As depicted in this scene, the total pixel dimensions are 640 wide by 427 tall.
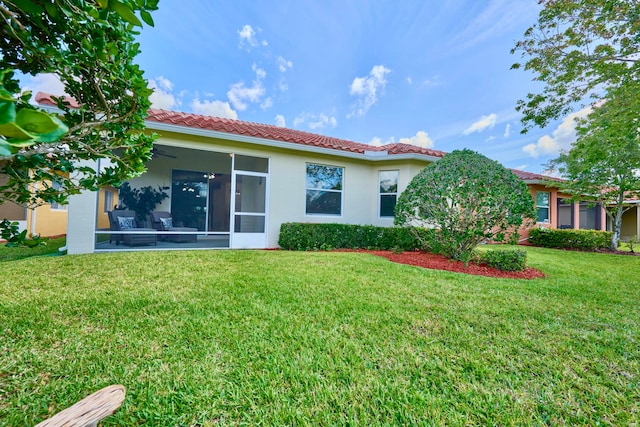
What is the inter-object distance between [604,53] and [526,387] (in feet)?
26.8

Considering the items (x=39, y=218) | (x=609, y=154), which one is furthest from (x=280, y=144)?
(x=609, y=154)

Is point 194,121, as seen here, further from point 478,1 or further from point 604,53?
point 604,53

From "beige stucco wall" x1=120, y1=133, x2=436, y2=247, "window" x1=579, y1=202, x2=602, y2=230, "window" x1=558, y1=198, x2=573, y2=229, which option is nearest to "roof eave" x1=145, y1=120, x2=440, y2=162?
"beige stucco wall" x1=120, y1=133, x2=436, y2=247

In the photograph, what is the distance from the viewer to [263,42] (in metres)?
11.9

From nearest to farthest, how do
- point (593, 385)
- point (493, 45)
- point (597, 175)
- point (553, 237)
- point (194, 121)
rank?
1. point (593, 385)
2. point (194, 121)
3. point (493, 45)
4. point (597, 175)
5. point (553, 237)

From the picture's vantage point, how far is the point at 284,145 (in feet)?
27.7

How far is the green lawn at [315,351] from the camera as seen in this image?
182cm

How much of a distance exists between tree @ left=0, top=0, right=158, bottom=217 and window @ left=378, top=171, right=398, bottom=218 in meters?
8.91

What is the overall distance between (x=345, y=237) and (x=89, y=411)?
25.6ft

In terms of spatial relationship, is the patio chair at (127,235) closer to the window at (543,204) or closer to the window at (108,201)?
the window at (108,201)

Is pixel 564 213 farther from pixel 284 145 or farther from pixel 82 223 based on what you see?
pixel 82 223

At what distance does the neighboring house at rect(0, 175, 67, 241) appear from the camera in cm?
1071

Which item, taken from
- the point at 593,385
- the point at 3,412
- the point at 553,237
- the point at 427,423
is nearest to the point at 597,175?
the point at 553,237

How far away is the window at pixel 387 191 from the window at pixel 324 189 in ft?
5.48
